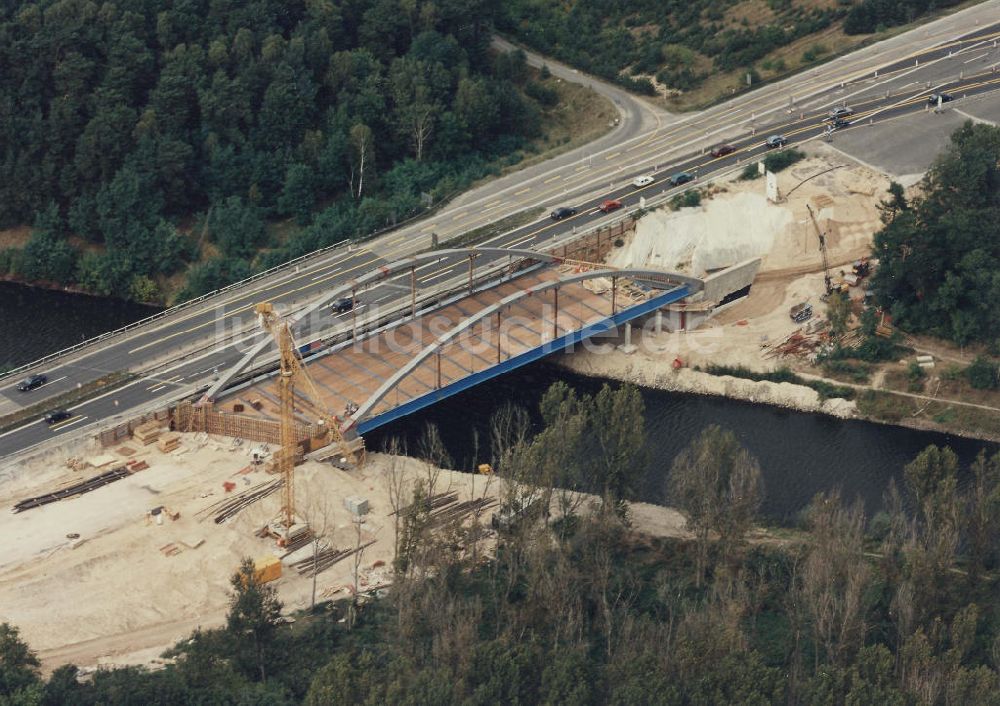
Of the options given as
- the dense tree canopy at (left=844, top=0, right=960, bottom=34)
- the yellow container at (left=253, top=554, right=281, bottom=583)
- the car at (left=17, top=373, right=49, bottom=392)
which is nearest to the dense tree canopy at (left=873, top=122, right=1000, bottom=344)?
the dense tree canopy at (left=844, top=0, right=960, bottom=34)

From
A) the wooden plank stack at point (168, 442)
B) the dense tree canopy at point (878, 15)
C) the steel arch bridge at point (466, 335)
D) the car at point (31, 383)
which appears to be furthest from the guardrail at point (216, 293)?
the dense tree canopy at point (878, 15)

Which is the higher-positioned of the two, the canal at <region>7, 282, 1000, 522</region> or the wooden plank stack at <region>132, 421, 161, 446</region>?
the wooden plank stack at <region>132, 421, 161, 446</region>

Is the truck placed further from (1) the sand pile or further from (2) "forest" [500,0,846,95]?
(2) "forest" [500,0,846,95]

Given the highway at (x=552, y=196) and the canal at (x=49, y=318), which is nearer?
the highway at (x=552, y=196)

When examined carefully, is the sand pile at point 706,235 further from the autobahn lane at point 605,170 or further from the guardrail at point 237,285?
the autobahn lane at point 605,170

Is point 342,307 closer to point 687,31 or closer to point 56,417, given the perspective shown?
point 56,417

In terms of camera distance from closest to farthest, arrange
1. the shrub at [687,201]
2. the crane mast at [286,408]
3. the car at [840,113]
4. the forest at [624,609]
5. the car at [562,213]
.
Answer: the forest at [624,609] → the crane mast at [286,408] → the shrub at [687,201] → the car at [562,213] → the car at [840,113]
